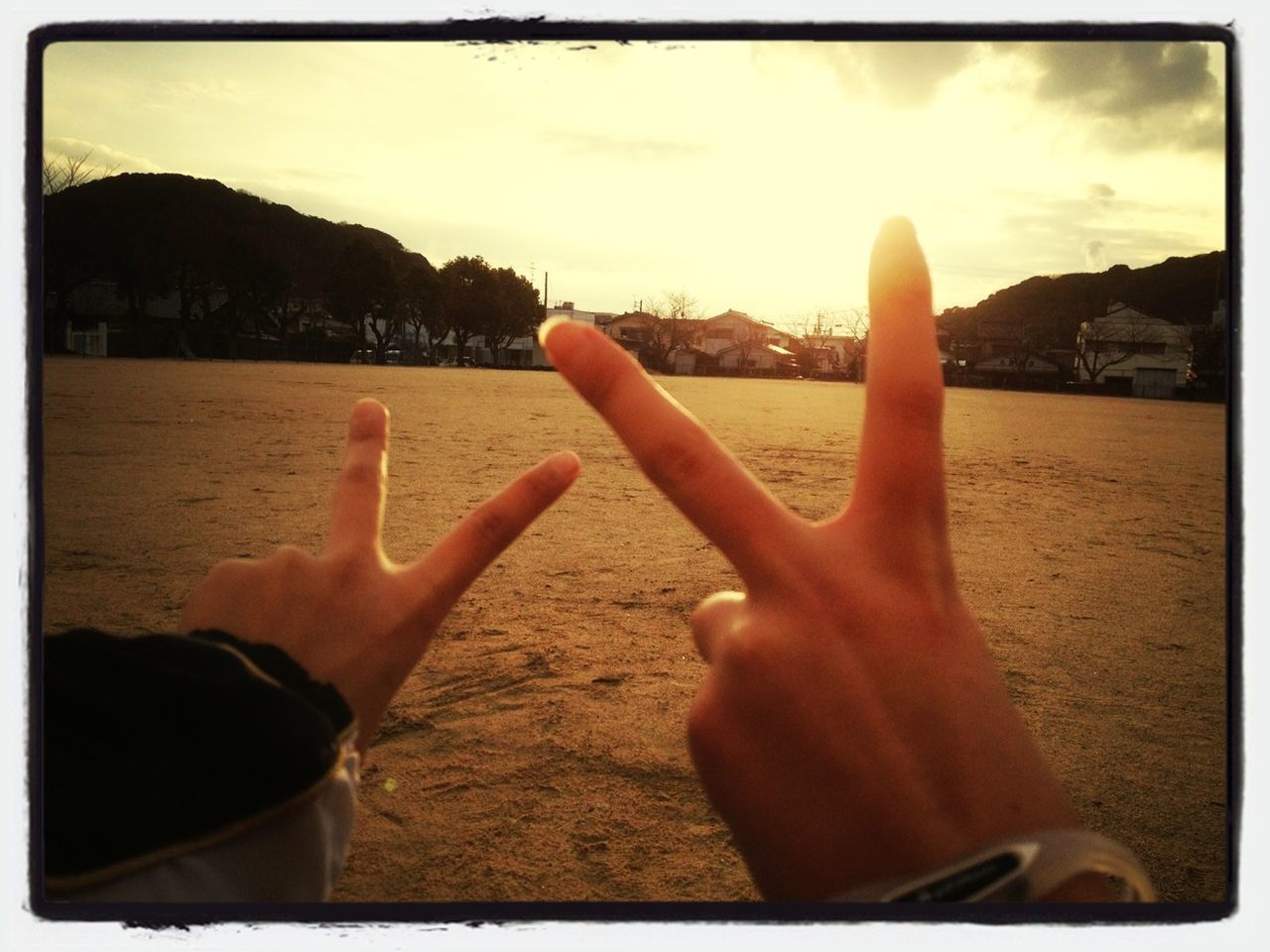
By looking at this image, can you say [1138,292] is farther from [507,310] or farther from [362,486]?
[507,310]

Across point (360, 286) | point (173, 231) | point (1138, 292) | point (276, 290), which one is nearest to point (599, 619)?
point (173, 231)

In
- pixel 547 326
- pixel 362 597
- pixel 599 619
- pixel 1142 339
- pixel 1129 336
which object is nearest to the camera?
pixel 547 326

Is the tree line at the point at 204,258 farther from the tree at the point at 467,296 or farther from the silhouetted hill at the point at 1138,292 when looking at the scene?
the tree at the point at 467,296

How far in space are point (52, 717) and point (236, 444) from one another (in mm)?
7722

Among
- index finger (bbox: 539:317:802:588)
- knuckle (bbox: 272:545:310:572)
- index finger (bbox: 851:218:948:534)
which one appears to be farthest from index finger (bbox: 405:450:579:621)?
index finger (bbox: 851:218:948:534)

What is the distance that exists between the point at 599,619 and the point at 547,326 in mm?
2698

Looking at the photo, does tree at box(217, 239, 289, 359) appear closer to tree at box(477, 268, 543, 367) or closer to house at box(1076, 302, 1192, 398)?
house at box(1076, 302, 1192, 398)

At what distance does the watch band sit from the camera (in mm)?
541

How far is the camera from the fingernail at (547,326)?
2.43 feet

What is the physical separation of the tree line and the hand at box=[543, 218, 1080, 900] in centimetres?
87

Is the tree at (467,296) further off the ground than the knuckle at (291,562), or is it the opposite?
the tree at (467,296)

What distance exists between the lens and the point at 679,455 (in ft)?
2.29

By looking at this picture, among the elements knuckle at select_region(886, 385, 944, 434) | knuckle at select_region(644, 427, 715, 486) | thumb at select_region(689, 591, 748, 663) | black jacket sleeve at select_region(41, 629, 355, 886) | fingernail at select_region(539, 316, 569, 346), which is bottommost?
black jacket sleeve at select_region(41, 629, 355, 886)

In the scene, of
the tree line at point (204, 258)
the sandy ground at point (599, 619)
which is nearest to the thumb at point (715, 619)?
the sandy ground at point (599, 619)
